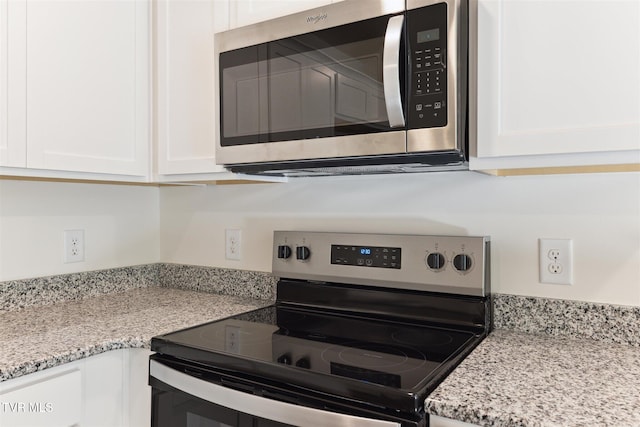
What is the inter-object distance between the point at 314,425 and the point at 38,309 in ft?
3.64

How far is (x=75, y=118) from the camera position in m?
1.40

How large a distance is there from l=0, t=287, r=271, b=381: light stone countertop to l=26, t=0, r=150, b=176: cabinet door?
442mm

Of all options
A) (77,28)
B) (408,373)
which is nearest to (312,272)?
(408,373)

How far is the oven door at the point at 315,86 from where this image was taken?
1.09 meters

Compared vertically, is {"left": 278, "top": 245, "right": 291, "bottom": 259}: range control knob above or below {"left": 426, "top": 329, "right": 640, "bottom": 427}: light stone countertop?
above

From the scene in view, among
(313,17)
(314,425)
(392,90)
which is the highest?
(313,17)

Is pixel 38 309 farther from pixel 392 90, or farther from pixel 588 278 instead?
pixel 588 278

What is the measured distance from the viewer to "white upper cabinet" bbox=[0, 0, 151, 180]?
4.15ft

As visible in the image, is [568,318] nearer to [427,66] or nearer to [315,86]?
[427,66]

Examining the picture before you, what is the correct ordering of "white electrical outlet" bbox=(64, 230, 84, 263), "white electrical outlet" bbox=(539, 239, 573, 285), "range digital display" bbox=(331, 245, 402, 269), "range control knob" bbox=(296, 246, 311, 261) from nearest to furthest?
1. "white electrical outlet" bbox=(539, 239, 573, 285)
2. "range digital display" bbox=(331, 245, 402, 269)
3. "range control knob" bbox=(296, 246, 311, 261)
4. "white electrical outlet" bbox=(64, 230, 84, 263)

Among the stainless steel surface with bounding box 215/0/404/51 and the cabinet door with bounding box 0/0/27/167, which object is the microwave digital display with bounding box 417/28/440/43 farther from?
the cabinet door with bounding box 0/0/27/167

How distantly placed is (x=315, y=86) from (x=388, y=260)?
1.74ft

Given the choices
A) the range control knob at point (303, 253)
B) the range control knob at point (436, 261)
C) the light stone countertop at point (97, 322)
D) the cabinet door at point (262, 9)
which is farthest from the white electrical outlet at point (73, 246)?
the range control knob at point (436, 261)

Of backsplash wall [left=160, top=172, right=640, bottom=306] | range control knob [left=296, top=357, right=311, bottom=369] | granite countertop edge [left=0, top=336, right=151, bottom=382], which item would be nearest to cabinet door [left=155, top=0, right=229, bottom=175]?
backsplash wall [left=160, top=172, right=640, bottom=306]
